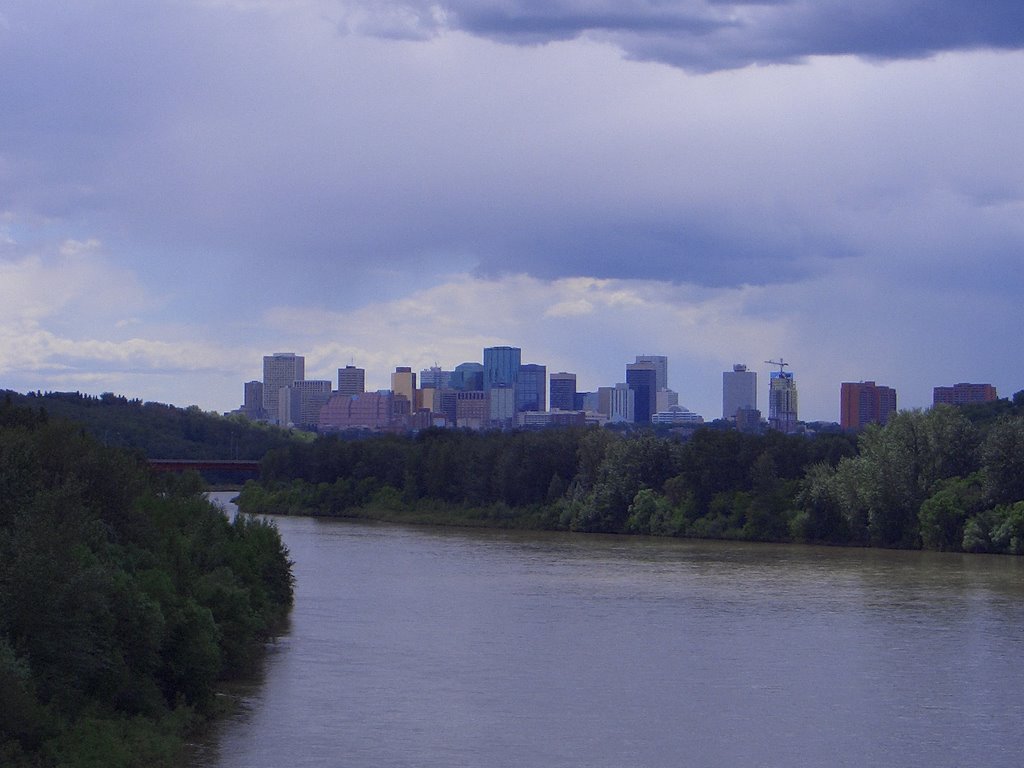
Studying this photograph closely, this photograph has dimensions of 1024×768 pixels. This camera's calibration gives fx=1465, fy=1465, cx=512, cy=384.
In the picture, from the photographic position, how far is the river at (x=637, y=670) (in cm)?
2631

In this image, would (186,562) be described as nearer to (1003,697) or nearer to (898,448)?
(1003,697)

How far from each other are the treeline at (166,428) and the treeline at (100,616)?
3370 inches

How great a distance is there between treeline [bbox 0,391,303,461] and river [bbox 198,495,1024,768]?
237 ft

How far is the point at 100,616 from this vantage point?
76.8ft

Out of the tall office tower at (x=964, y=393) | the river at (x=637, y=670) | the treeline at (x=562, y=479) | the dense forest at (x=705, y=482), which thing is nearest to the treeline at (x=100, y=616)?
the river at (x=637, y=670)

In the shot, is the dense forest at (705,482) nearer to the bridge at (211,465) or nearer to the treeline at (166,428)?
Answer: the bridge at (211,465)

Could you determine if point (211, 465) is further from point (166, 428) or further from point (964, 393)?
point (964, 393)

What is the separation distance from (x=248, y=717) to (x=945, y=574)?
38.1 metres

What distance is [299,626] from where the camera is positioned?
134 feet

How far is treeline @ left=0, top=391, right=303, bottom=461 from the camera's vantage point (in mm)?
126500

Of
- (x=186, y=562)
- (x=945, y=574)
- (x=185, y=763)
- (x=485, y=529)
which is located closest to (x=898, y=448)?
(x=945, y=574)

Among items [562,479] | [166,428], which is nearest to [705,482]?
[562,479]

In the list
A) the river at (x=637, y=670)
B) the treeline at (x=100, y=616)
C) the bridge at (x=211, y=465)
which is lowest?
the river at (x=637, y=670)

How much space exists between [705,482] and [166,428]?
74.1m
